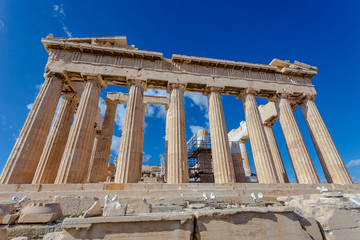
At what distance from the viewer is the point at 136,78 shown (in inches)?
607

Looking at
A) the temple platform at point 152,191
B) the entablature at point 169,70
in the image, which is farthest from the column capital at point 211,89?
the temple platform at point 152,191

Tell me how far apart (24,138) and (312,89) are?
2773 cm

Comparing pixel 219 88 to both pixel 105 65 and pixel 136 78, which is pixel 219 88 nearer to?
pixel 136 78

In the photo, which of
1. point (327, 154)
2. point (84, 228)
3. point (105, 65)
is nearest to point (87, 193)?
point (84, 228)

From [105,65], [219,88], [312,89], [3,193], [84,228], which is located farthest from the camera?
[312,89]

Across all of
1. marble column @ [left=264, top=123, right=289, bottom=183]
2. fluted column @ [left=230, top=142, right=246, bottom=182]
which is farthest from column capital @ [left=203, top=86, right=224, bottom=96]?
marble column @ [left=264, top=123, right=289, bottom=183]

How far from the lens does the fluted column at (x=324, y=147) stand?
1487 centimetres

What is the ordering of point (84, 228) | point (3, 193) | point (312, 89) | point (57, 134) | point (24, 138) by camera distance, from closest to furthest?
point (84, 228) → point (3, 193) → point (24, 138) → point (57, 134) → point (312, 89)

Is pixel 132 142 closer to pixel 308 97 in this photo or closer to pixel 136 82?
pixel 136 82

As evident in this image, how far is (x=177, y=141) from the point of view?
522 inches

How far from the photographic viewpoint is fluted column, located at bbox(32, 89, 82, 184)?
1280 cm

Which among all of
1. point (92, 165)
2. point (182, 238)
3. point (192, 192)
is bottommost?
point (182, 238)

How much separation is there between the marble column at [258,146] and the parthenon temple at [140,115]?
8 cm

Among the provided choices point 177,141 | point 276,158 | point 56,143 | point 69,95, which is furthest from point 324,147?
point 69,95
